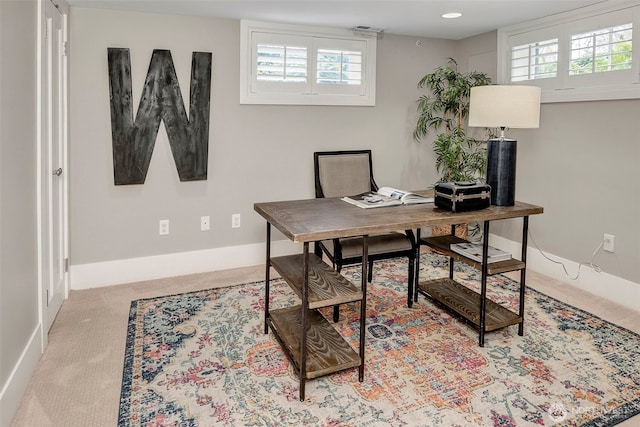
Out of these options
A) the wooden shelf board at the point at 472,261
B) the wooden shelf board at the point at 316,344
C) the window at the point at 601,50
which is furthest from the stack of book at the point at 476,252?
the window at the point at 601,50


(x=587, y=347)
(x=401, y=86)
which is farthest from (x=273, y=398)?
(x=401, y=86)

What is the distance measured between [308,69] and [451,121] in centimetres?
157

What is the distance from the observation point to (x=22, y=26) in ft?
6.89

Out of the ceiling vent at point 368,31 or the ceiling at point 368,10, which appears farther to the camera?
the ceiling vent at point 368,31

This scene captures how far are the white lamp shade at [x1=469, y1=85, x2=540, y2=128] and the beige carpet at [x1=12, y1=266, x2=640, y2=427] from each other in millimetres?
1471

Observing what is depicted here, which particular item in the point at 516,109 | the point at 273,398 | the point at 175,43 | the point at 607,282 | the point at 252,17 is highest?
the point at 252,17

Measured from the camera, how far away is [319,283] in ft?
7.36

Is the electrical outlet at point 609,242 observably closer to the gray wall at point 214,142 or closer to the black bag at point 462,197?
the black bag at point 462,197

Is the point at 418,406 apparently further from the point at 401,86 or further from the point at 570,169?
the point at 401,86

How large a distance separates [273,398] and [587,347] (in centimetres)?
178

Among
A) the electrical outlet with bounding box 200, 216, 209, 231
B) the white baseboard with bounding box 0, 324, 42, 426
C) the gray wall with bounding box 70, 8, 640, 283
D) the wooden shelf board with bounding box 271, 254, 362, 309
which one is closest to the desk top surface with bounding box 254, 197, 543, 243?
the wooden shelf board with bounding box 271, 254, 362, 309

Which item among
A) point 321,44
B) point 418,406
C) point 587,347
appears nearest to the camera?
point 418,406

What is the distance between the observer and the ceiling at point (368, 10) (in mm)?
3154

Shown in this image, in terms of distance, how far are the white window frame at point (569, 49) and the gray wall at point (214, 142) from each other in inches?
28.8
